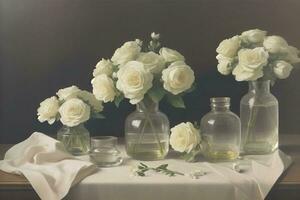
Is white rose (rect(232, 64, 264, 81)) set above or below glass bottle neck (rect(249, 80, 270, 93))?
above

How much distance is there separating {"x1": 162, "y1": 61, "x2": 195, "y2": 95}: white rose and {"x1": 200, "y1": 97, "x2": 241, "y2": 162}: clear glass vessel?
0.10 metres

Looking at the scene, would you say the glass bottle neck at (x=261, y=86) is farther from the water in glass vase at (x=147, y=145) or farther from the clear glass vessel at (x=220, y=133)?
the water in glass vase at (x=147, y=145)

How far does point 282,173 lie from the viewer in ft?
4.17

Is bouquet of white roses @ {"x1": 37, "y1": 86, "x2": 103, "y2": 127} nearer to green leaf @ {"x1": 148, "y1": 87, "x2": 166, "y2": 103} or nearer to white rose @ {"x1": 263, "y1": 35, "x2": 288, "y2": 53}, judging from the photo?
green leaf @ {"x1": 148, "y1": 87, "x2": 166, "y2": 103}

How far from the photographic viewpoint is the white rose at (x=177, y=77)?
1.32m

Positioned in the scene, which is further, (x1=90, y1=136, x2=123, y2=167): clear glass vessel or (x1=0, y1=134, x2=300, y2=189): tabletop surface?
(x1=90, y1=136, x2=123, y2=167): clear glass vessel

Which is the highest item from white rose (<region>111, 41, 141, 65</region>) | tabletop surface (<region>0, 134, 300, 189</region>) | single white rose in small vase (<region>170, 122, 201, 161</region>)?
white rose (<region>111, 41, 141, 65</region>)

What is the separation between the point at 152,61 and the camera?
1357mm

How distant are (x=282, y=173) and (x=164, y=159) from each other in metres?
0.29

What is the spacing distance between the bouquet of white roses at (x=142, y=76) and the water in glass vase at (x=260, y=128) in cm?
18

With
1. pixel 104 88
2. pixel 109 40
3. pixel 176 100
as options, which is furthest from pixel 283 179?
pixel 109 40

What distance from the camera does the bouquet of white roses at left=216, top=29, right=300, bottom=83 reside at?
136 cm

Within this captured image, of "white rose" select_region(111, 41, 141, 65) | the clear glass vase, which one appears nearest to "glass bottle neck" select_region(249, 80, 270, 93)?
the clear glass vase

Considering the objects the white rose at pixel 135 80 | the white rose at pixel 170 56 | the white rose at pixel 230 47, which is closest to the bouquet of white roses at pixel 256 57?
the white rose at pixel 230 47
